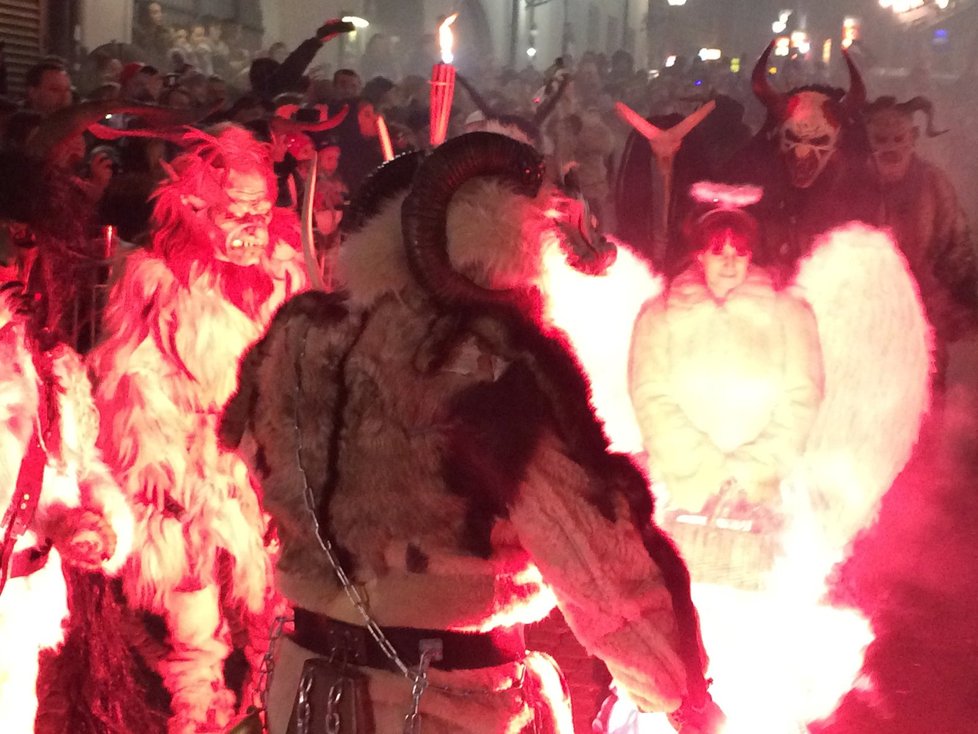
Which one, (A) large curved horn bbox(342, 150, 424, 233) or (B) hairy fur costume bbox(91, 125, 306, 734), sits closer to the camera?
(A) large curved horn bbox(342, 150, 424, 233)

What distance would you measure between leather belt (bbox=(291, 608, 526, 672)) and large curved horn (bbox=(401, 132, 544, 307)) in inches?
27.2

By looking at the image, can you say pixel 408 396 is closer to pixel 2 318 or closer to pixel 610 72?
pixel 2 318

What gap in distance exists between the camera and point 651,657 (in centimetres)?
236

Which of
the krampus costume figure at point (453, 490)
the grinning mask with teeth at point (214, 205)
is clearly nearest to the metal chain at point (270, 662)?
the krampus costume figure at point (453, 490)

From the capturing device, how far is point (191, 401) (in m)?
4.48

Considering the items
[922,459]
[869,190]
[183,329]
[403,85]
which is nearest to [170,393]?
[183,329]

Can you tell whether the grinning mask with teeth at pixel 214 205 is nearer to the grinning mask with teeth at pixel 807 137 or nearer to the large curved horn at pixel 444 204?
the large curved horn at pixel 444 204

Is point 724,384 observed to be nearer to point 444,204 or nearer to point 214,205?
point 214,205

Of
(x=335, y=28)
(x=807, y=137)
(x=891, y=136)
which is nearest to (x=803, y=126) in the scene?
(x=807, y=137)

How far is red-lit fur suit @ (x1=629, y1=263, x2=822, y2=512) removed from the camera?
453 centimetres

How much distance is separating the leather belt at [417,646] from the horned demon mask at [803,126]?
12.9 feet

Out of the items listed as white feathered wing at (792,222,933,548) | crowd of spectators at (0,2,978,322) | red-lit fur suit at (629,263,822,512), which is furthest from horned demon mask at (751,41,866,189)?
red-lit fur suit at (629,263,822,512)

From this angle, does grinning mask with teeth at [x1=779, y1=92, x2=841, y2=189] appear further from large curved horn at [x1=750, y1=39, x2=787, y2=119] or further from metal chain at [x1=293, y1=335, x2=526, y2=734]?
metal chain at [x1=293, y1=335, x2=526, y2=734]

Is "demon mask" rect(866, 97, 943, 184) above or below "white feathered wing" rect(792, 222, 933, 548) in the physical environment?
above
